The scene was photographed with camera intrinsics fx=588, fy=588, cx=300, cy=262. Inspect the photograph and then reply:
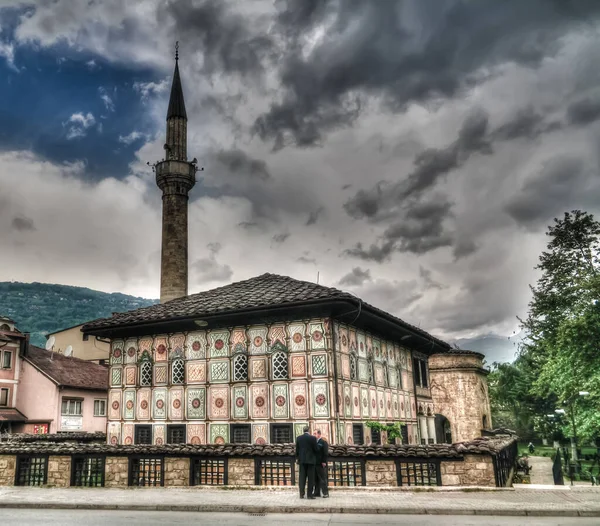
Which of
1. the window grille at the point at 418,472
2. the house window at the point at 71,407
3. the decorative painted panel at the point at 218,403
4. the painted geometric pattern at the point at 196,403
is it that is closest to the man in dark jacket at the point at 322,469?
the window grille at the point at 418,472

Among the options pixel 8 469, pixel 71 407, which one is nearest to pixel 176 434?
pixel 8 469

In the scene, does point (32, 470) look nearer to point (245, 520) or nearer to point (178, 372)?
point (178, 372)

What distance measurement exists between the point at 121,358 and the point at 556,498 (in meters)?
14.3

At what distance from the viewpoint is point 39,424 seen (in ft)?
107

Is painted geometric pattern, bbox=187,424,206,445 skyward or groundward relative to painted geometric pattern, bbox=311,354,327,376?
groundward

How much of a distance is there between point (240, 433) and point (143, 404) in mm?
3729

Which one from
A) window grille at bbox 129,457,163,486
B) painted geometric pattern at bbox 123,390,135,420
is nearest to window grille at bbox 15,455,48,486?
window grille at bbox 129,457,163,486

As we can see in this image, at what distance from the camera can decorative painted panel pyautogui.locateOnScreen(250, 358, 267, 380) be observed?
17.6 meters

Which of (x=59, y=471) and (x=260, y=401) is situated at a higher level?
(x=260, y=401)

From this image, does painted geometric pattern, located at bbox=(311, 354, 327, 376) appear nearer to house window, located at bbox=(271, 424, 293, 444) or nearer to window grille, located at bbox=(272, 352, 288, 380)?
window grille, located at bbox=(272, 352, 288, 380)

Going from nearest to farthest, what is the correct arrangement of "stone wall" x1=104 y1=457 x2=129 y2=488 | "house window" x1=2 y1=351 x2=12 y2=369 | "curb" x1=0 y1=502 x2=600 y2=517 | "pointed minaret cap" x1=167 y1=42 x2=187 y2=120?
"curb" x1=0 y1=502 x2=600 y2=517 → "stone wall" x1=104 y1=457 x2=129 y2=488 → "house window" x1=2 y1=351 x2=12 y2=369 → "pointed minaret cap" x1=167 y1=42 x2=187 y2=120

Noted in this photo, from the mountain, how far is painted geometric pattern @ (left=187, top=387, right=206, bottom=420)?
83.5 m

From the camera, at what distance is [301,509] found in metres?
10.2

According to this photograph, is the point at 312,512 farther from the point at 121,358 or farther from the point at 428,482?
the point at 121,358
